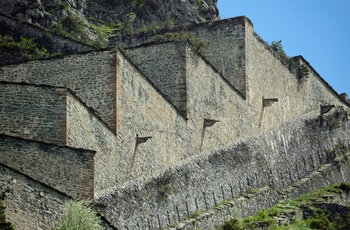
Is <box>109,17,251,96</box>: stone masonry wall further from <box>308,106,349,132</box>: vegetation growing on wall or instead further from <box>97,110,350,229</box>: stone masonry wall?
<box>308,106,349,132</box>: vegetation growing on wall

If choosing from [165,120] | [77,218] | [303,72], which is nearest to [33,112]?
[77,218]

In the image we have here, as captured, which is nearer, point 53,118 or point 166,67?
point 53,118

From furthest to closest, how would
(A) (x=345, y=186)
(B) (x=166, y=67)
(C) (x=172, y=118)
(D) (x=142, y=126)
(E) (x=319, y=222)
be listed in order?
(A) (x=345, y=186)
(B) (x=166, y=67)
(E) (x=319, y=222)
(C) (x=172, y=118)
(D) (x=142, y=126)

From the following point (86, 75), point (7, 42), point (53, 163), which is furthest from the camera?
point (7, 42)

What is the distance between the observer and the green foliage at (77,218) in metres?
33.2

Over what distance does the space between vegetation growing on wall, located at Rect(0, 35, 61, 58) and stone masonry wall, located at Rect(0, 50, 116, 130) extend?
6.12 metres

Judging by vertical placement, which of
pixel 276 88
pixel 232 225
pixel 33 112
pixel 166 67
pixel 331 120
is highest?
pixel 276 88

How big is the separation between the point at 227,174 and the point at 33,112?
44.0 feet

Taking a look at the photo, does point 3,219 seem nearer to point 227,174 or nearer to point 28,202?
point 28,202

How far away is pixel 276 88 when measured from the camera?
5800cm

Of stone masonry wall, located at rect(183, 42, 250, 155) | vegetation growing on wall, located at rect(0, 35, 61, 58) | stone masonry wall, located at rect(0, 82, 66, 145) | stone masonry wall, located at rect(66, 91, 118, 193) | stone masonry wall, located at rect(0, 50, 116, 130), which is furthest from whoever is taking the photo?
vegetation growing on wall, located at rect(0, 35, 61, 58)

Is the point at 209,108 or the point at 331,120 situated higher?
the point at 331,120

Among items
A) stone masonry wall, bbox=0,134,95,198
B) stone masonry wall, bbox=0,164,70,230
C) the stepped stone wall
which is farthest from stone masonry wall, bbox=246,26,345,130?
stone masonry wall, bbox=0,164,70,230

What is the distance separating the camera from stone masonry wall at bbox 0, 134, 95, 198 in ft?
117
